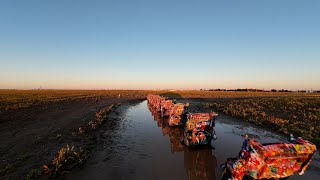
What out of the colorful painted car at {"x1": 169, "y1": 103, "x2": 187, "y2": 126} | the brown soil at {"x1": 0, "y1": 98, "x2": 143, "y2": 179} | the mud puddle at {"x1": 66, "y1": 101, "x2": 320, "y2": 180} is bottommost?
the mud puddle at {"x1": 66, "y1": 101, "x2": 320, "y2": 180}

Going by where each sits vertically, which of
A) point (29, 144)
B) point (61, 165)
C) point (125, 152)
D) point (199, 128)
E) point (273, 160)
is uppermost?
point (273, 160)

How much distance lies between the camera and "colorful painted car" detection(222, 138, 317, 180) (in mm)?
4680

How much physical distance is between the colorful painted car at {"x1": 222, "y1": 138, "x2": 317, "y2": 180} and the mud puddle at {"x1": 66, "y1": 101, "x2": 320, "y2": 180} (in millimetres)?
3304

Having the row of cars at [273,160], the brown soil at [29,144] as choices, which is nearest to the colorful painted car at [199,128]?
the row of cars at [273,160]

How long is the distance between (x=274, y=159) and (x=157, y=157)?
6.42m

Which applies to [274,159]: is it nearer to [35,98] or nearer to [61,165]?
[61,165]

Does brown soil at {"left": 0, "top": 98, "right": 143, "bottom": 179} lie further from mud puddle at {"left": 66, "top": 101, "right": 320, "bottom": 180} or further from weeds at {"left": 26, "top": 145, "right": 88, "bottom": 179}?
mud puddle at {"left": 66, "top": 101, "right": 320, "bottom": 180}

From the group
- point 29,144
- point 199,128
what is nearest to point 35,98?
point 29,144

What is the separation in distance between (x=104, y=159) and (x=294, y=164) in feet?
25.4

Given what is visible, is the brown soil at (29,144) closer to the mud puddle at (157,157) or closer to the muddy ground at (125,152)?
the muddy ground at (125,152)

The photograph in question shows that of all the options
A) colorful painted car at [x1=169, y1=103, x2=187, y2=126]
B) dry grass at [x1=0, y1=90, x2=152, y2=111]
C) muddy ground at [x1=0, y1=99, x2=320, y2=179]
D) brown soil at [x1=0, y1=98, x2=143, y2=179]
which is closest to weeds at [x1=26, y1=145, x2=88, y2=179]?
muddy ground at [x1=0, y1=99, x2=320, y2=179]

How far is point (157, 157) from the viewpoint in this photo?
10297mm

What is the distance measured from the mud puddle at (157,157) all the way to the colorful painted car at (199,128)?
0.50 meters

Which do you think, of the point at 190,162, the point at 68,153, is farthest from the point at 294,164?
the point at 68,153
